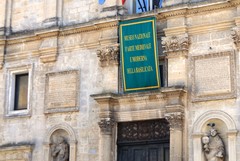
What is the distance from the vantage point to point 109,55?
784 inches

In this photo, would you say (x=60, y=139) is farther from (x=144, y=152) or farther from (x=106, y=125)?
(x=144, y=152)

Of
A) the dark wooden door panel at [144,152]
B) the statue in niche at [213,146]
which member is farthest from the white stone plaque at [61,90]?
the statue in niche at [213,146]

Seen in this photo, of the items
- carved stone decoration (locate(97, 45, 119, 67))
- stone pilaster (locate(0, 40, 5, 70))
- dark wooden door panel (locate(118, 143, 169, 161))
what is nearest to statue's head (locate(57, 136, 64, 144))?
dark wooden door panel (locate(118, 143, 169, 161))

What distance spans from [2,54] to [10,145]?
327 cm

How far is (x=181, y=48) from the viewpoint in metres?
18.7

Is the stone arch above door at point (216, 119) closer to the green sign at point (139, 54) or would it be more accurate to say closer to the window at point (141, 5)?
the green sign at point (139, 54)

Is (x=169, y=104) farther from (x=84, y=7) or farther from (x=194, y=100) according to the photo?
(x=84, y=7)

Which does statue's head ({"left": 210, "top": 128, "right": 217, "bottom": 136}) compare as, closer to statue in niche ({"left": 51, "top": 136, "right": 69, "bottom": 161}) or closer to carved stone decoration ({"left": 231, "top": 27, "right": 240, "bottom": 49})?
carved stone decoration ({"left": 231, "top": 27, "right": 240, "bottom": 49})

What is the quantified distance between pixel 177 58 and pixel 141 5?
9.05 ft

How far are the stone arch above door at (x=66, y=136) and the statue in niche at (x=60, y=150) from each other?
0.57 ft

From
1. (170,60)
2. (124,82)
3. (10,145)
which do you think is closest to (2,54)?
(10,145)

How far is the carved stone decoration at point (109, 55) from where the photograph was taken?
19859 mm

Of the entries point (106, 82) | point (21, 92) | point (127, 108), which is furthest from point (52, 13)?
point (127, 108)

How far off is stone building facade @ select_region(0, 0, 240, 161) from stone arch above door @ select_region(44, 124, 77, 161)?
3 centimetres
